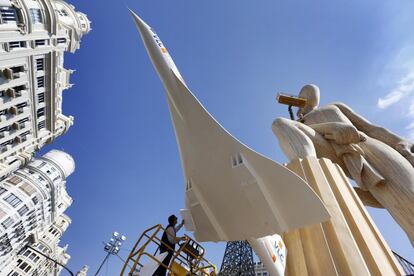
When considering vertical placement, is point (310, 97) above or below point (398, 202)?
above

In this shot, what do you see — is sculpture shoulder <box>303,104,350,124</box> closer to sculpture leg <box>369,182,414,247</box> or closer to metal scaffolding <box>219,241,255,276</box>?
sculpture leg <box>369,182,414,247</box>

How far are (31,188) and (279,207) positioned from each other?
53.9 metres

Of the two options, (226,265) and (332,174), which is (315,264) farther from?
(226,265)

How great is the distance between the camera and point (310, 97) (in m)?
7.68

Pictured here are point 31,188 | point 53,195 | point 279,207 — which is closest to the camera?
point 279,207

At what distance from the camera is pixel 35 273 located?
206 feet

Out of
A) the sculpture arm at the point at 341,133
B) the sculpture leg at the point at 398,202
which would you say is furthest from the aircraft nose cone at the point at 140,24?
the sculpture leg at the point at 398,202

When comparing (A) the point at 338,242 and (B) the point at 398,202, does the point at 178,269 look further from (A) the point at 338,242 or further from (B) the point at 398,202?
(B) the point at 398,202

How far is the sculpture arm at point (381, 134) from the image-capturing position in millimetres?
5996

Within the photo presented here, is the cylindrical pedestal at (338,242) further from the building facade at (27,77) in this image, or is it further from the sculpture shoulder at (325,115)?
the building facade at (27,77)

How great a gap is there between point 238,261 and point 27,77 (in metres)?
45.0

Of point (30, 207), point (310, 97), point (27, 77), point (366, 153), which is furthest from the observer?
point (30, 207)

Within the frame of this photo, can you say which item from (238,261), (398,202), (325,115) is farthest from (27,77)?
(238,261)

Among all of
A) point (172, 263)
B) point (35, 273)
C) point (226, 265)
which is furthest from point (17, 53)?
point (35, 273)
